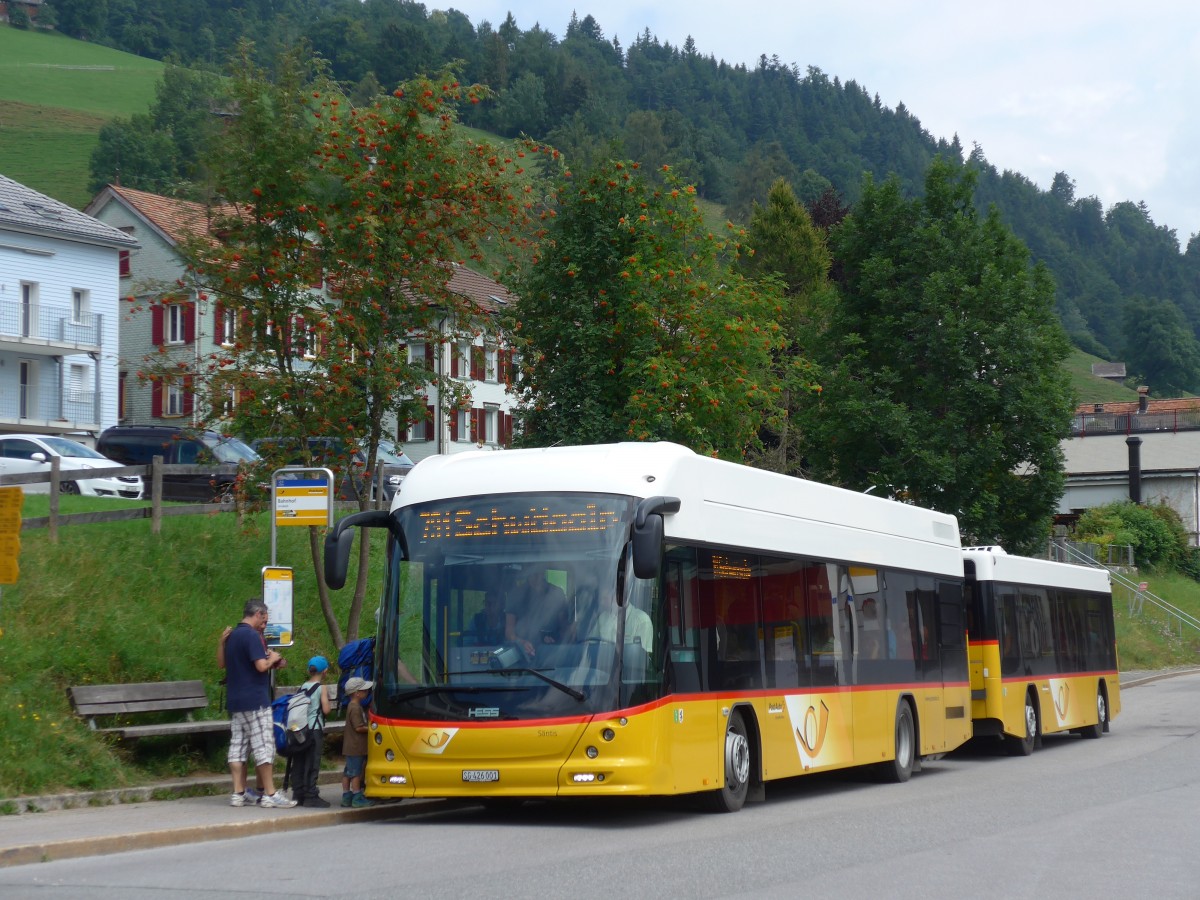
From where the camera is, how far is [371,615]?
923 inches

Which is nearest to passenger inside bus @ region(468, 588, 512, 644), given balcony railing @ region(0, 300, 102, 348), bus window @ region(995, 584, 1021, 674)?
bus window @ region(995, 584, 1021, 674)

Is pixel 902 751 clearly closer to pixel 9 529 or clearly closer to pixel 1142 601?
pixel 9 529

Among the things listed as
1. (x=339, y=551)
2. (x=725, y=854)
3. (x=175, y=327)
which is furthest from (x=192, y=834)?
(x=175, y=327)

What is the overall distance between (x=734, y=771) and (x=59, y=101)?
128223mm

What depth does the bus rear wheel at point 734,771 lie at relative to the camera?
14.0 metres

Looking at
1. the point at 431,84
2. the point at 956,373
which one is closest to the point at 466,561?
the point at 431,84

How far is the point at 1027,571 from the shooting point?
24.8 meters

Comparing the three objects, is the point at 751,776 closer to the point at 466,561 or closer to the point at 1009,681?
the point at 466,561

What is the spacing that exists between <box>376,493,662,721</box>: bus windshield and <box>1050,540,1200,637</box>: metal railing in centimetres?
4486

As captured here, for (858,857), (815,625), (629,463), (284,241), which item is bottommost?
(858,857)

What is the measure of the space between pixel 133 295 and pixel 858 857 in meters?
10.2

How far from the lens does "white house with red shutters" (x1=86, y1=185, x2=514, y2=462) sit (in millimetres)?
Result: 18891

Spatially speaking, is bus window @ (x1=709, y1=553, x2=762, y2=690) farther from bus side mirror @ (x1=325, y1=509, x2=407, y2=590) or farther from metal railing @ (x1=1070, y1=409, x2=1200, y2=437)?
metal railing @ (x1=1070, y1=409, x2=1200, y2=437)

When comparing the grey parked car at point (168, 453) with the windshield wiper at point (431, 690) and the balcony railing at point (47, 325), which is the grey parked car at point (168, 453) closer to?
the balcony railing at point (47, 325)
